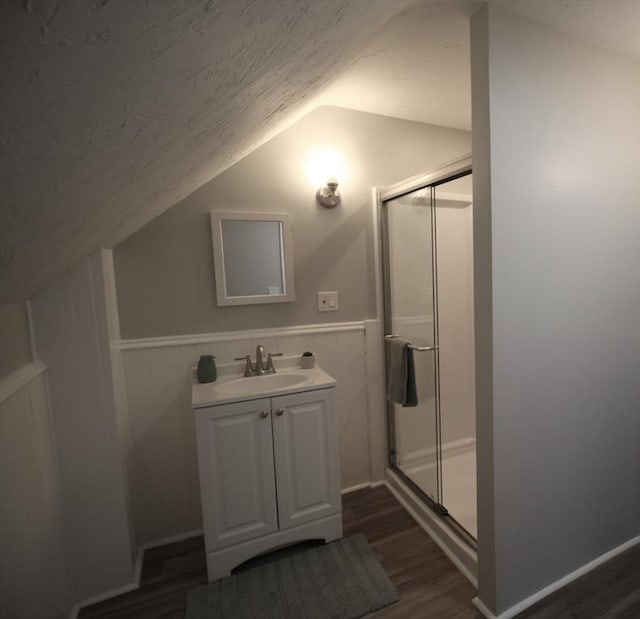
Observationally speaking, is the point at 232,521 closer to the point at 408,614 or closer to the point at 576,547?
the point at 408,614

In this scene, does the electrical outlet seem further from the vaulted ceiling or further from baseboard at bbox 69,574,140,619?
baseboard at bbox 69,574,140,619

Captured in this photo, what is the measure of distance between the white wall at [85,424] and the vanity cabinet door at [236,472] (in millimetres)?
392

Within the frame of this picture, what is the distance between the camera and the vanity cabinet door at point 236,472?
60.3 inches

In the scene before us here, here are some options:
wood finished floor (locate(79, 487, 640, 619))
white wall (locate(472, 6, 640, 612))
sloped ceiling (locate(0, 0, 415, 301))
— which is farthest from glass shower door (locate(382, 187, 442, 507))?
sloped ceiling (locate(0, 0, 415, 301))

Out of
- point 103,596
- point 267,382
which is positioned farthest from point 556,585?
point 103,596

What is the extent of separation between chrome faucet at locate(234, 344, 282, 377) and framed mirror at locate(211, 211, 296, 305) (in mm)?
302

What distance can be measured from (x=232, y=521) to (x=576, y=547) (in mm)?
1577

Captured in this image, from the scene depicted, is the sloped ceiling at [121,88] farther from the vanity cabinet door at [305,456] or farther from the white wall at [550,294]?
the vanity cabinet door at [305,456]

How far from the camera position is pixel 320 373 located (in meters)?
1.89

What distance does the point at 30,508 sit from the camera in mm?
1122

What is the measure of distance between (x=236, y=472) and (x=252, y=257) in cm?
113

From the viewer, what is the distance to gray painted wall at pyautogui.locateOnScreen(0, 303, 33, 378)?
43.2 inches

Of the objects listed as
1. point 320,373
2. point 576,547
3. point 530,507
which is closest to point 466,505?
point 576,547

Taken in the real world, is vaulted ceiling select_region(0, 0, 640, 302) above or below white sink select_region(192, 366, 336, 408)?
above
